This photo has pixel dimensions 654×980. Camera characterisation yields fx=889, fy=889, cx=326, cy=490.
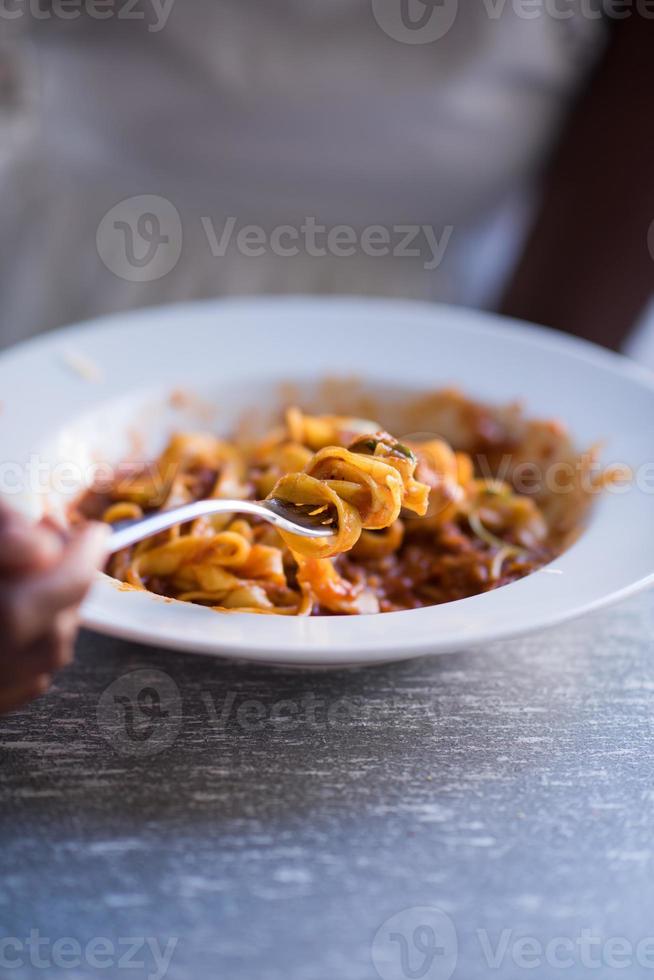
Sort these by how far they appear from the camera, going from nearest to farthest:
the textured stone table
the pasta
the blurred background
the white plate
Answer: the textured stone table → the white plate → the pasta → the blurred background

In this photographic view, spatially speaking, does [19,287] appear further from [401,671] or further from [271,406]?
[401,671]

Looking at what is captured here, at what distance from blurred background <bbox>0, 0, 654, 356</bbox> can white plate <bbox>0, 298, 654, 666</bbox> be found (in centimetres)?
89

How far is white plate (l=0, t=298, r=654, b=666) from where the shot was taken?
48.4 inches

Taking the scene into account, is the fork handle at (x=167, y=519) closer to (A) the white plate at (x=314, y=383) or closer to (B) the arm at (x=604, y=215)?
(A) the white plate at (x=314, y=383)

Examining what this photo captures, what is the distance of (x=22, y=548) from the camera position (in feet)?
3.03

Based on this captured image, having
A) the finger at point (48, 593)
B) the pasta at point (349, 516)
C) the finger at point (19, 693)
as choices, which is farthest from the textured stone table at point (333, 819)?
the finger at point (48, 593)

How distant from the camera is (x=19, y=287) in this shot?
11.1ft

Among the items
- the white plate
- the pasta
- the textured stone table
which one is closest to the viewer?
the textured stone table

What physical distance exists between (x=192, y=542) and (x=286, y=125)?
1.92 metres

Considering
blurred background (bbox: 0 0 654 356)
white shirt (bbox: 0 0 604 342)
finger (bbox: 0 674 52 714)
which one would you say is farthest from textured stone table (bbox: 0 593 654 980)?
white shirt (bbox: 0 0 604 342)

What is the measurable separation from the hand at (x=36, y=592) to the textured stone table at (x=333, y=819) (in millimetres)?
303

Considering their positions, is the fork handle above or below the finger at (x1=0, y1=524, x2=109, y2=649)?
above

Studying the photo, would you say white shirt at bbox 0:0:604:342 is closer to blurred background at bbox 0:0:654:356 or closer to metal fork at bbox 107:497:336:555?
blurred background at bbox 0:0:654:356

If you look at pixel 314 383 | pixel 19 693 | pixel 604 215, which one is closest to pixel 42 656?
pixel 19 693
